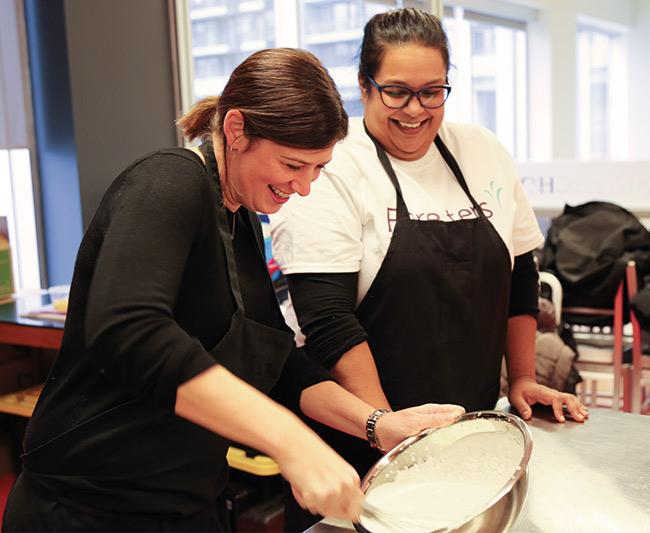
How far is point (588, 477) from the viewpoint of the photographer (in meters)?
1.15

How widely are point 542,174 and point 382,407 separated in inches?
128

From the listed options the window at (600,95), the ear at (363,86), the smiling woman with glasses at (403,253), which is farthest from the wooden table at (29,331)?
the window at (600,95)

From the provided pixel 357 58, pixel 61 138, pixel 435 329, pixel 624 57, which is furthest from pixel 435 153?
pixel 624 57

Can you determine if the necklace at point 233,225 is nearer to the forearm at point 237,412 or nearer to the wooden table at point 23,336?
the forearm at point 237,412

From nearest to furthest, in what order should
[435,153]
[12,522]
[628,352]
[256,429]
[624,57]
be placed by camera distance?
[256,429] → [12,522] → [435,153] → [628,352] → [624,57]

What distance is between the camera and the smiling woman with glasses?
4.34 ft

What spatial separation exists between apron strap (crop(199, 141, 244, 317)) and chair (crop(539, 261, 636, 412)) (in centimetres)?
234

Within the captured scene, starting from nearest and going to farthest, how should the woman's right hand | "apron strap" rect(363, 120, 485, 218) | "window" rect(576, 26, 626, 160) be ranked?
the woman's right hand, "apron strap" rect(363, 120, 485, 218), "window" rect(576, 26, 626, 160)

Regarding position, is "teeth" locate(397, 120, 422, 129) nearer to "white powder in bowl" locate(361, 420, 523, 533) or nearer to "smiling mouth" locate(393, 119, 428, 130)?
"smiling mouth" locate(393, 119, 428, 130)

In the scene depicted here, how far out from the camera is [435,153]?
1.50 meters

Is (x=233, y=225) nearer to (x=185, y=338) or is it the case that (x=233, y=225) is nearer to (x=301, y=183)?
(x=301, y=183)

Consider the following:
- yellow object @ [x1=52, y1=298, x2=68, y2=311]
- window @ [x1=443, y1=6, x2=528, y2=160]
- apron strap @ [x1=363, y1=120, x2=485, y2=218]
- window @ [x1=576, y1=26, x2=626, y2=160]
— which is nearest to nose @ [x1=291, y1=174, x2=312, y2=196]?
apron strap @ [x1=363, y1=120, x2=485, y2=218]

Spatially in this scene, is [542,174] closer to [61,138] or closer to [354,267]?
[61,138]

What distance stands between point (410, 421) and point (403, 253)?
13.8 inches
